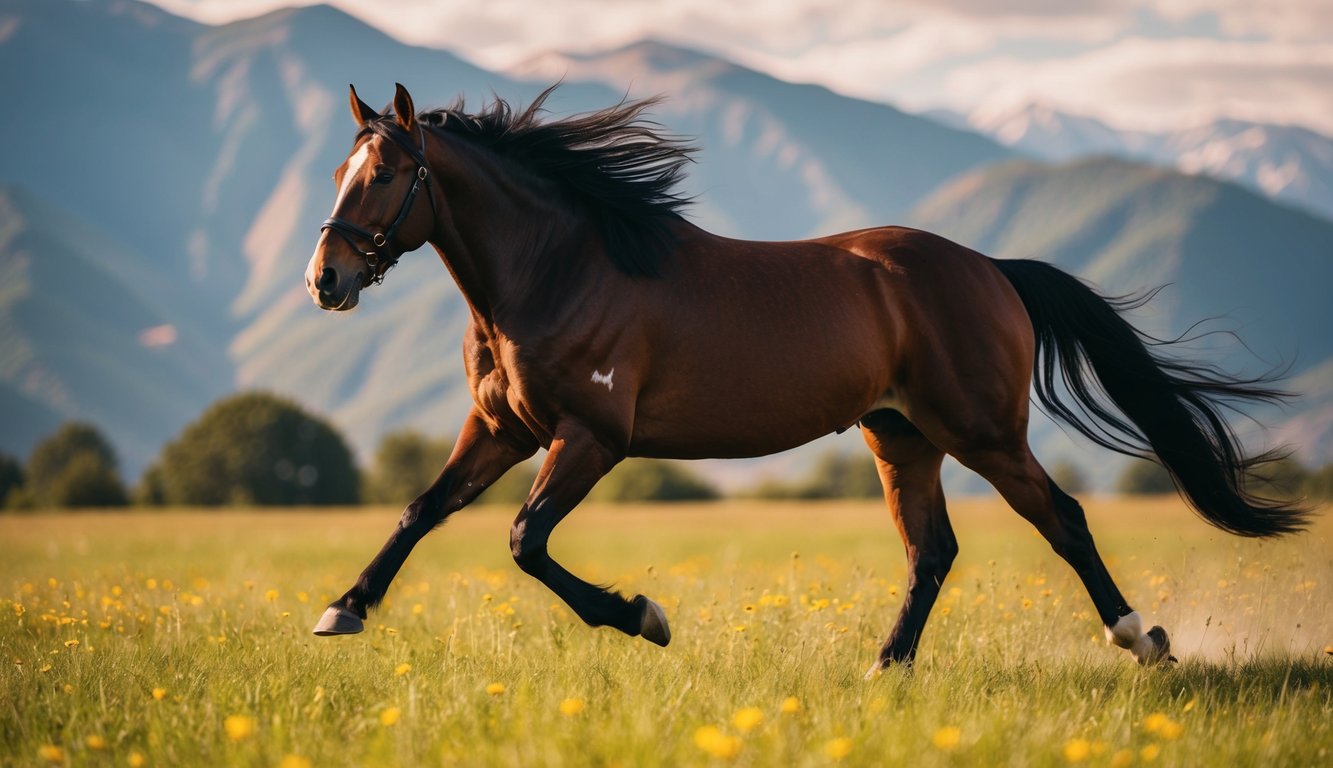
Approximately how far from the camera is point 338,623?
5688 mm

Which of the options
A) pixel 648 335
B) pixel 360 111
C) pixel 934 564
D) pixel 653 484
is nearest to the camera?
pixel 648 335

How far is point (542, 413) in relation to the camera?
587cm

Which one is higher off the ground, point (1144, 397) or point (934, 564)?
point (1144, 397)

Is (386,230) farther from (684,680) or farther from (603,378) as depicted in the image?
(684,680)

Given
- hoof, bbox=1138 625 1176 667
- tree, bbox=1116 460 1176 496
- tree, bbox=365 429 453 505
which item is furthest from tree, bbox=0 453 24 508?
hoof, bbox=1138 625 1176 667

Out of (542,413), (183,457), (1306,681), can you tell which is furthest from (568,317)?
(183,457)

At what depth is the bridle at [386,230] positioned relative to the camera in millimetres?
5664

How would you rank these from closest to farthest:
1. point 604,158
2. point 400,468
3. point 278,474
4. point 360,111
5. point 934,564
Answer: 1. point 360,111
2. point 604,158
3. point 934,564
4. point 278,474
5. point 400,468

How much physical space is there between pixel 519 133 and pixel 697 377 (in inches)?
66.0

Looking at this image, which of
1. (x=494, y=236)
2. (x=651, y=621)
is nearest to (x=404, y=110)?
(x=494, y=236)

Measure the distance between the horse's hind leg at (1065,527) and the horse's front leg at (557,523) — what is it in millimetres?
2091

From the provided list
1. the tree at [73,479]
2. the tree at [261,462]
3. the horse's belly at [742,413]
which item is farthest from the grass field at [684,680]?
the tree at [73,479]

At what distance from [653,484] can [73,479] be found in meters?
34.2

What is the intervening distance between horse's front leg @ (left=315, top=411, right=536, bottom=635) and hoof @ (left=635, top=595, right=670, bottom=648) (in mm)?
1003
